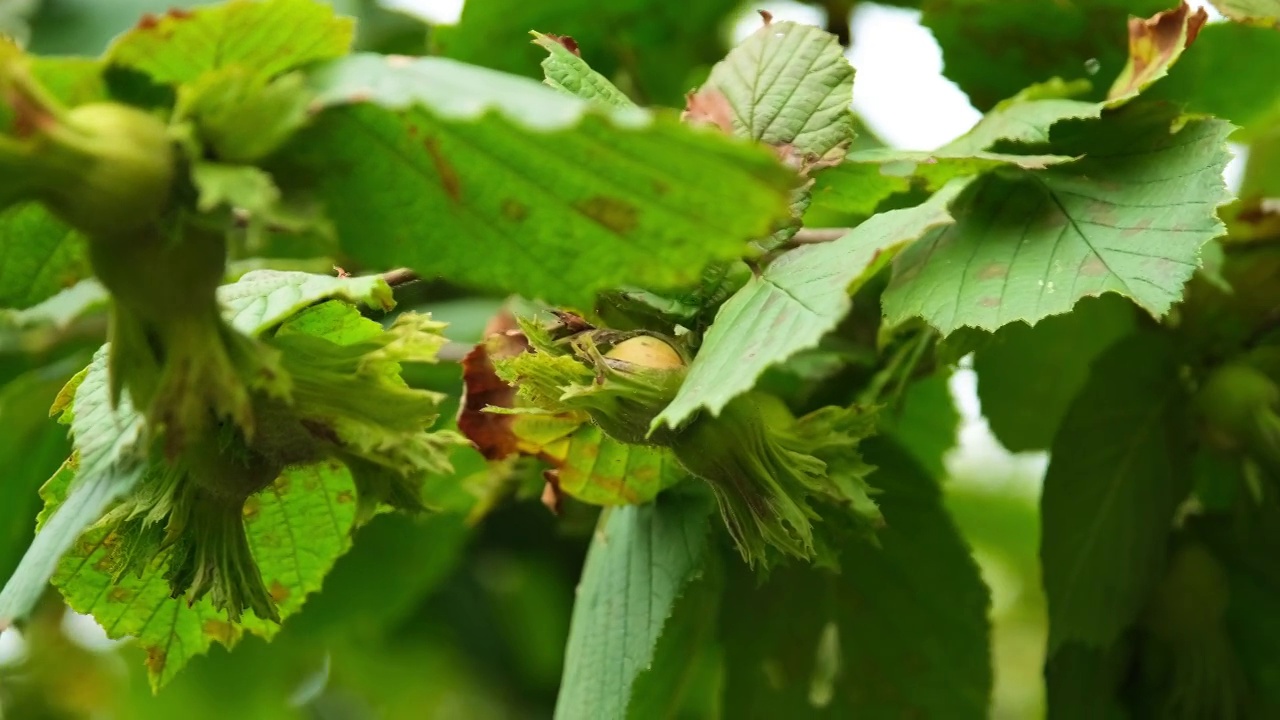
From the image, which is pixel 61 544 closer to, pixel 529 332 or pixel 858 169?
pixel 529 332

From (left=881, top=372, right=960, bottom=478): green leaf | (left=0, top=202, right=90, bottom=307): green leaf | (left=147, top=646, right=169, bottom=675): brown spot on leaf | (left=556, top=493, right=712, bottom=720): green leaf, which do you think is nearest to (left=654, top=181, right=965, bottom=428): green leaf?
(left=556, top=493, right=712, bottom=720): green leaf

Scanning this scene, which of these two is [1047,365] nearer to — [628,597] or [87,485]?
[628,597]

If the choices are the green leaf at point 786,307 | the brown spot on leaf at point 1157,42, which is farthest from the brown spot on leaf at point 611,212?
the brown spot on leaf at point 1157,42

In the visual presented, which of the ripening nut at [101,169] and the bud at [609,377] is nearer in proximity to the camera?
the ripening nut at [101,169]

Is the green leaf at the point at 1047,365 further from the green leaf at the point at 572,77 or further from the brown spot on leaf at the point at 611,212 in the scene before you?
the brown spot on leaf at the point at 611,212

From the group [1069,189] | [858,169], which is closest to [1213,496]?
[1069,189]
